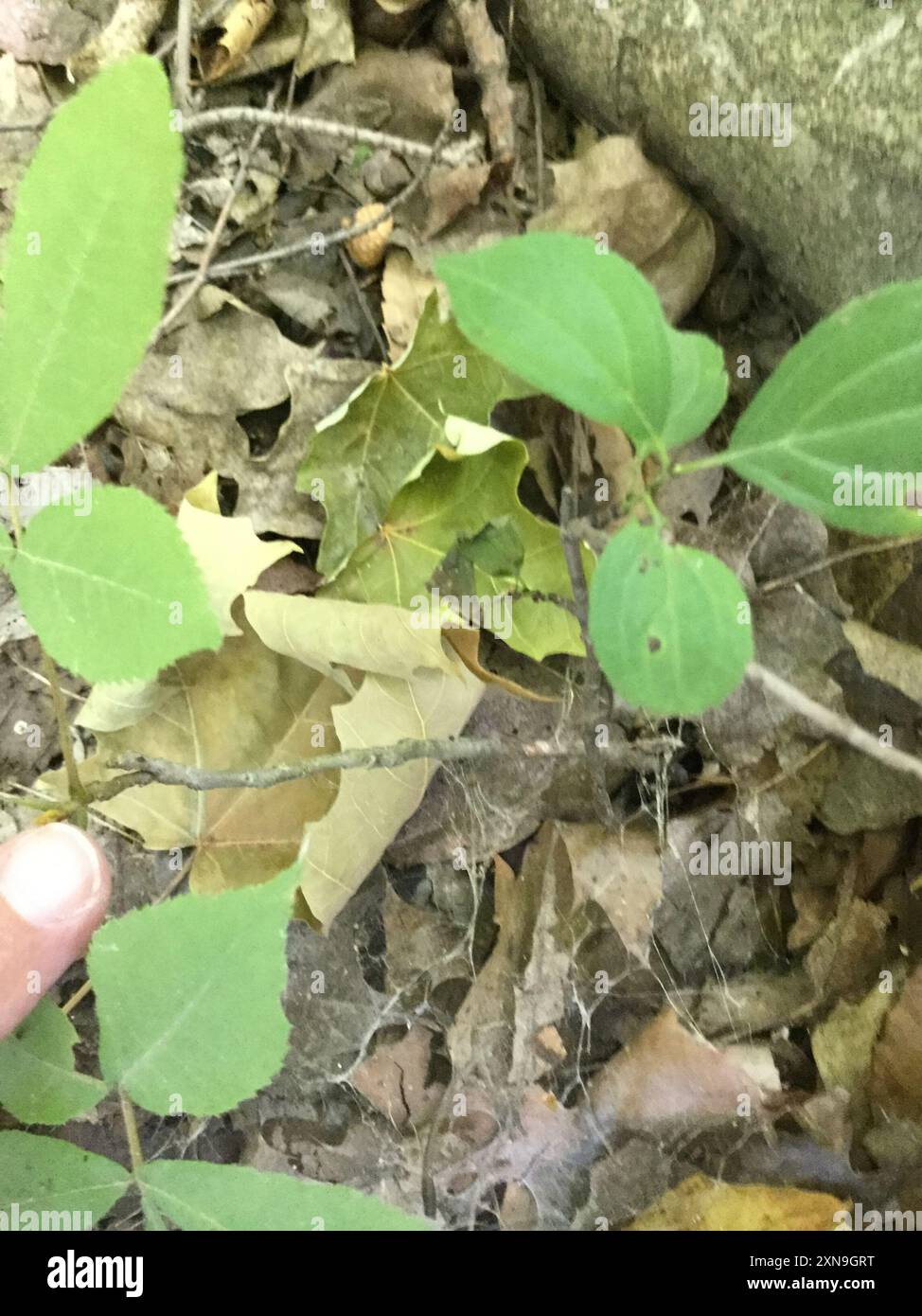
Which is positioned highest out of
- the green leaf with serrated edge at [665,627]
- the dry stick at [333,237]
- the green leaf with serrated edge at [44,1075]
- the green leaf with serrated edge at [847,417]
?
the dry stick at [333,237]

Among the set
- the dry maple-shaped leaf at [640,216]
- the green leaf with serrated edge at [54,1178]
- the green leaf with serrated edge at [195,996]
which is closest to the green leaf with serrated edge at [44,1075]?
the green leaf with serrated edge at [54,1178]

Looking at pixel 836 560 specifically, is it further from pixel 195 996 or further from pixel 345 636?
pixel 195 996

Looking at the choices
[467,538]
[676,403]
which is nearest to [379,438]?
[467,538]

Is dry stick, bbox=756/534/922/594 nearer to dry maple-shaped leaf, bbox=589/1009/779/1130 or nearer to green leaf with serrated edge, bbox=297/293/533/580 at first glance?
green leaf with serrated edge, bbox=297/293/533/580

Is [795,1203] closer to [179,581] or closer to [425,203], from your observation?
[179,581]

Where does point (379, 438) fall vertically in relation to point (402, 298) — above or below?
below

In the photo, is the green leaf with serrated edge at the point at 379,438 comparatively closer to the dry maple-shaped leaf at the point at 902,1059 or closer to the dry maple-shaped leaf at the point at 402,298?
the dry maple-shaped leaf at the point at 402,298
